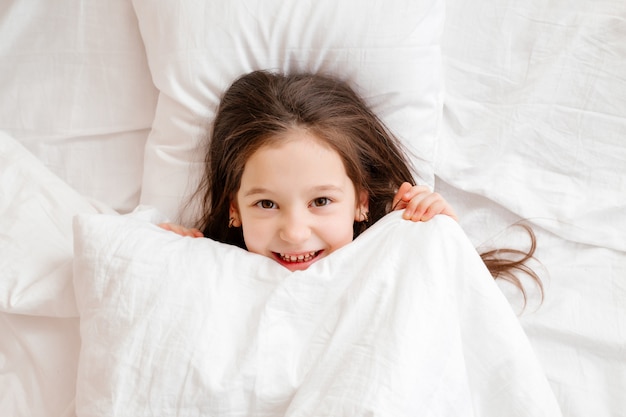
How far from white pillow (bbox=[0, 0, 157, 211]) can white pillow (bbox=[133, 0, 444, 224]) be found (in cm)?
9

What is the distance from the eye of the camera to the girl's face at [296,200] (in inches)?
46.3

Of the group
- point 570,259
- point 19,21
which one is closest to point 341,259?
point 570,259

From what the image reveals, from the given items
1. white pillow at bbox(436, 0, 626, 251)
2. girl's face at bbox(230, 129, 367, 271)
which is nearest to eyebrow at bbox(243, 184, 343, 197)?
girl's face at bbox(230, 129, 367, 271)

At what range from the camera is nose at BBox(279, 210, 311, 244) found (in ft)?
3.80

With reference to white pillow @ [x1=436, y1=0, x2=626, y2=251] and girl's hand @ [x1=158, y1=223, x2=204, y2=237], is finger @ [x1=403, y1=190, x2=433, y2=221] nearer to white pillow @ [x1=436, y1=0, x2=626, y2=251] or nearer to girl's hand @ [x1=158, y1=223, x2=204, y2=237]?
white pillow @ [x1=436, y1=0, x2=626, y2=251]

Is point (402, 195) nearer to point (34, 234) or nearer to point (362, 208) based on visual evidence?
point (362, 208)

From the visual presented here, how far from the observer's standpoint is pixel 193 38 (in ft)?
4.33

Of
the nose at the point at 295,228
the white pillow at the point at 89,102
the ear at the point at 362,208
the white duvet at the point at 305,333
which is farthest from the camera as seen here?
the white pillow at the point at 89,102

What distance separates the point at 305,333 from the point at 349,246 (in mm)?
151

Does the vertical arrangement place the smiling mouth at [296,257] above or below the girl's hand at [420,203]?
below

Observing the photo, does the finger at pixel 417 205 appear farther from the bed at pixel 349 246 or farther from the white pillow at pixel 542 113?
the white pillow at pixel 542 113

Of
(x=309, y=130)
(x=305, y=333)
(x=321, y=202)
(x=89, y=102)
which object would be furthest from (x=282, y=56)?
(x=305, y=333)

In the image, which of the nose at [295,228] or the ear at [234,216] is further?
the ear at [234,216]

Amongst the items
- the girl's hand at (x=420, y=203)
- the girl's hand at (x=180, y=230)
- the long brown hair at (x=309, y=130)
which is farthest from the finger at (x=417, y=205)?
the girl's hand at (x=180, y=230)
